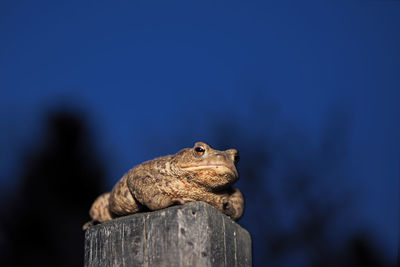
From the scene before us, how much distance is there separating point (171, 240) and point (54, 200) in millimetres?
10357

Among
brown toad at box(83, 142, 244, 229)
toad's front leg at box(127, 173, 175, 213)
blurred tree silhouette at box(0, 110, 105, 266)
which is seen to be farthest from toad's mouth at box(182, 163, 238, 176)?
blurred tree silhouette at box(0, 110, 105, 266)

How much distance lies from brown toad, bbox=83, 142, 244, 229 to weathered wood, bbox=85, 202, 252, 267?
0.33 meters

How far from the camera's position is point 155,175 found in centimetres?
383

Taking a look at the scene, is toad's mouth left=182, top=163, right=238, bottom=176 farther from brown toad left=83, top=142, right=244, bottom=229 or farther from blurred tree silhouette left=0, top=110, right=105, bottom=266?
blurred tree silhouette left=0, top=110, right=105, bottom=266

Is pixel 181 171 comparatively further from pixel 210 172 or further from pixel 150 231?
pixel 150 231

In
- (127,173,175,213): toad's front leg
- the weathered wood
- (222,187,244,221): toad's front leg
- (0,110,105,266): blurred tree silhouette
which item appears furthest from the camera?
(0,110,105,266): blurred tree silhouette

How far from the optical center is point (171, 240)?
9.54 ft

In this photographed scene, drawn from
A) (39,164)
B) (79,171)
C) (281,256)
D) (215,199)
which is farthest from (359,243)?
(215,199)

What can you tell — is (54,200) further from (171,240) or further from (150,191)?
(171,240)

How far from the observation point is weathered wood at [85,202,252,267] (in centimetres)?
289

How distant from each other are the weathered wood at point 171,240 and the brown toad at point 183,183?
1.07ft

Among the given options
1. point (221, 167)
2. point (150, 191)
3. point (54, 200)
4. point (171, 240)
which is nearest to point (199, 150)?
point (221, 167)

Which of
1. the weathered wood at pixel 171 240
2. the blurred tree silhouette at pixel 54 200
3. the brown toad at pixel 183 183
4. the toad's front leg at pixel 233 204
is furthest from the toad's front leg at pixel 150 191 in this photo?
the blurred tree silhouette at pixel 54 200

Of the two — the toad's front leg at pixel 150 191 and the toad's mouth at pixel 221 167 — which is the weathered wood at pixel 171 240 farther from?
the toad's mouth at pixel 221 167
